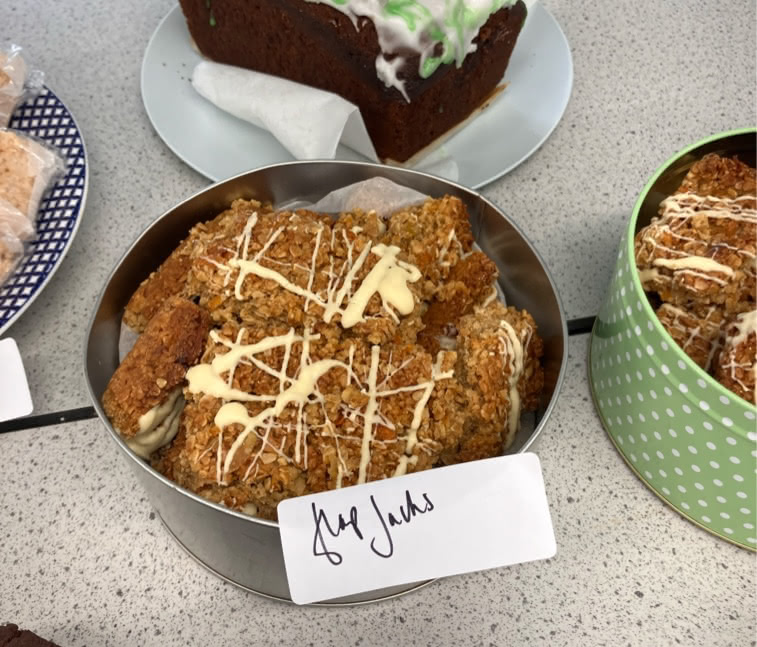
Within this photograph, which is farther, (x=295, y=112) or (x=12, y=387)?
(x=295, y=112)

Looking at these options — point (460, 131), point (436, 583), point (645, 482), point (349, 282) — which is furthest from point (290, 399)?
point (460, 131)

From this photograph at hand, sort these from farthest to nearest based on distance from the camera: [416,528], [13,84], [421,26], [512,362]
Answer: [13,84]
[421,26]
[512,362]
[416,528]

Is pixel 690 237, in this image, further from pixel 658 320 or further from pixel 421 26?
pixel 421 26

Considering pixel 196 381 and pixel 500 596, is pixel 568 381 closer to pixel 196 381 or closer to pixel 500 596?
pixel 500 596

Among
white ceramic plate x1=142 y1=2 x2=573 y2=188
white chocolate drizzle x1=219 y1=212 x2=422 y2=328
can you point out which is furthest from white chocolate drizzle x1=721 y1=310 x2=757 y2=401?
white ceramic plate x1=142 y1=2 x2=573 y2=188

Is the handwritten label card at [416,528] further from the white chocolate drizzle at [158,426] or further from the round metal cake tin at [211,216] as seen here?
the white chocolate drizzle at [158,426]

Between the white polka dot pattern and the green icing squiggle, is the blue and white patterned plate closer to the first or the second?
the green icing squiggle
